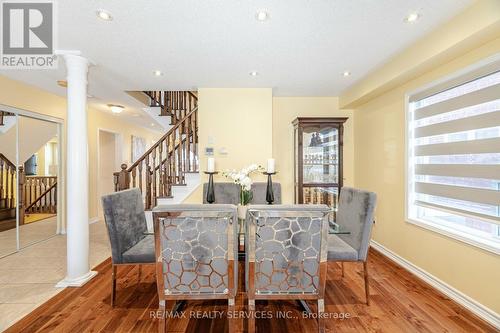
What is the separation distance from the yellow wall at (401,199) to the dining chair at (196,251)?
6.70ft

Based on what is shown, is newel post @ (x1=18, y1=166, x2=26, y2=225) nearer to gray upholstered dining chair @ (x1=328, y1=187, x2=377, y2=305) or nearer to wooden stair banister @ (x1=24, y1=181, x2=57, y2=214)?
wooden stair banister @ (x1=24, y1=181, x2=57, y2=214)

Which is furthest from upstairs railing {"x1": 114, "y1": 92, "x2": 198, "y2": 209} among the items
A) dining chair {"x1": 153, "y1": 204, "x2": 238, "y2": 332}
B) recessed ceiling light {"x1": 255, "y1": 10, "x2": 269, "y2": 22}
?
recessed ceiling light {"x1": 255, "y1": 10, "x2": 269, "y2": 22}

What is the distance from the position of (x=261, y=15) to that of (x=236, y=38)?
0.40 m

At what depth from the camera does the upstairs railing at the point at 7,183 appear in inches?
126

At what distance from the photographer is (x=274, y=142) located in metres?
4.07

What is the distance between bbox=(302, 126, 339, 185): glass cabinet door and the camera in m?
3.80

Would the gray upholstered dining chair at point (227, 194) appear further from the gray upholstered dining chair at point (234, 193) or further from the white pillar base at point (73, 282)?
the white pillar base at point (73, 282)

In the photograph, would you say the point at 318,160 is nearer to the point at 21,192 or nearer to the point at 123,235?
the point at 123,235

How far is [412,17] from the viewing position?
1.86 meters

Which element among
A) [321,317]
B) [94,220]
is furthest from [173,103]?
[321,317]

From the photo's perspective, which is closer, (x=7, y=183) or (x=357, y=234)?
(x=357, y=234)

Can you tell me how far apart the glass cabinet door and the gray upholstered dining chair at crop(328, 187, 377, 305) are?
1.56 m

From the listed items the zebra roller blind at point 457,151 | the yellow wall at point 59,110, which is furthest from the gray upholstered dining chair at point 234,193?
the yellow wall at point 59,110

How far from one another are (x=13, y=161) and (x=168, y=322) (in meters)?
3.38
